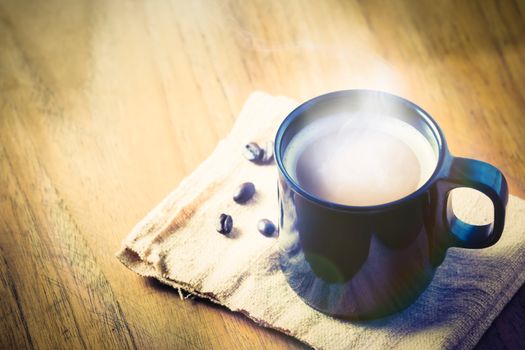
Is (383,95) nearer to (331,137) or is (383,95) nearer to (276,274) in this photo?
(331,137)

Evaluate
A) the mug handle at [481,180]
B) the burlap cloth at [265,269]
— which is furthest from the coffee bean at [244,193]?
the mug handle at [481,180]

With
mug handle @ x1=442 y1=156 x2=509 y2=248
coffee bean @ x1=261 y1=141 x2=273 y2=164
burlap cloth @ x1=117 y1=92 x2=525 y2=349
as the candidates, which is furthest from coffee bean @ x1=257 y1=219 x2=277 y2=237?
mug handle @ x1=442 y1=156 x2=509 y2=248

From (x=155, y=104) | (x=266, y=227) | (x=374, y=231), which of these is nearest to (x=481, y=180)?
(x=374, y=231)

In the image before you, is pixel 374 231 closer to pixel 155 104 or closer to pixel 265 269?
pixel 265 269

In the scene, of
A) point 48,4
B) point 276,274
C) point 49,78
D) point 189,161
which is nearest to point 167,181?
point 189,161

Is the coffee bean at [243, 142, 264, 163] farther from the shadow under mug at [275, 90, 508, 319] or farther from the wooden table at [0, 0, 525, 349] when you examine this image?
the shadow under mug at [275, 90, 508, 319]

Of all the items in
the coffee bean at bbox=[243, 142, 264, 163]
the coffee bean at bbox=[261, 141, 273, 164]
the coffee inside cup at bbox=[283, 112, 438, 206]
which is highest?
the coffee inside cup at bbox=[283, 112, 438, 206]
